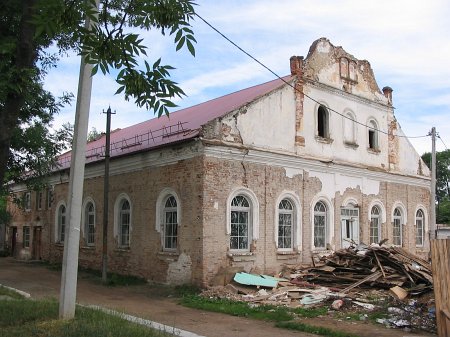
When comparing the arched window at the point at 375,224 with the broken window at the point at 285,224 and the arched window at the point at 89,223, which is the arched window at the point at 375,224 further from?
the arched window at the point at 89,223

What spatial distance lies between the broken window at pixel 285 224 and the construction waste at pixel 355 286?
35.8 inches

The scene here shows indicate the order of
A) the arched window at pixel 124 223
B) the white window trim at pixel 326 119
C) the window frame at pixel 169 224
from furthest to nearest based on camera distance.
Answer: the arched window at pixel 124 223 < the white window trim at pixel 326 119 < the window frame at pixel 169 224

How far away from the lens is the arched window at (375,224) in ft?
68.7

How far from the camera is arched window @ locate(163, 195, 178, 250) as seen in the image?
1642 cm

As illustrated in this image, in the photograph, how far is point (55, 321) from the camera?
7.91m

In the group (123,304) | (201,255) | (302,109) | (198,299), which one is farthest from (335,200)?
(123,304)

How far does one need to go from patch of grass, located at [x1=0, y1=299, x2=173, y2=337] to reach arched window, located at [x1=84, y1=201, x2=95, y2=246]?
12.2 m

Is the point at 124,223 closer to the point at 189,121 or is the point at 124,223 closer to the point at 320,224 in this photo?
the point at 189,121

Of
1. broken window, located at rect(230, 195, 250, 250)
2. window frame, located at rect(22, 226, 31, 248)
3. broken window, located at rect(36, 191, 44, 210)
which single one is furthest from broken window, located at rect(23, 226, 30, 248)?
broken window, located at rect(230, 195, 250, 250)

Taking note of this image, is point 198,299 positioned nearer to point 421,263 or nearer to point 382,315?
point 382,315

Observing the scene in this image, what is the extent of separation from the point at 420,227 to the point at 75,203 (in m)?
19.4

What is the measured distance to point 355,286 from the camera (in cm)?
1410

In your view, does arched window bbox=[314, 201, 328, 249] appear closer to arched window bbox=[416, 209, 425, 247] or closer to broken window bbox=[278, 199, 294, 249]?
broken window bbox=[278, 199, 294, 249]

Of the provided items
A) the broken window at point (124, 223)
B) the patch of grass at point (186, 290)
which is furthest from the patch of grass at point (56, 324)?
the broken window at point (124, 223)
